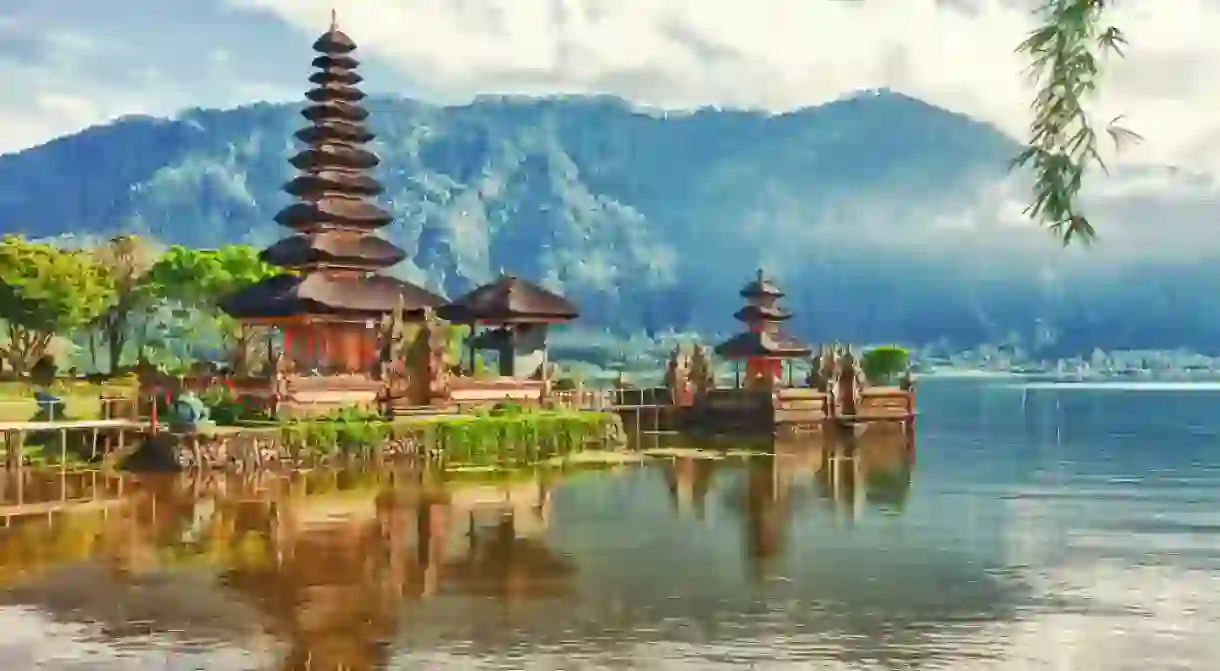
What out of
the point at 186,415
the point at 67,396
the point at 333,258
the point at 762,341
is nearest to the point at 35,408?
the point at 67,396

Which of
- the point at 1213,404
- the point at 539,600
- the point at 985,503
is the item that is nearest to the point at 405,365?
the point at 985,503

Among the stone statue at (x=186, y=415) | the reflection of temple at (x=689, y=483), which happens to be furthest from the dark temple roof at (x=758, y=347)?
the stone statue at (x=186, y=415)

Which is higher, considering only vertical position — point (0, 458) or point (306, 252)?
point (306, 252)

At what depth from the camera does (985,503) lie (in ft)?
138

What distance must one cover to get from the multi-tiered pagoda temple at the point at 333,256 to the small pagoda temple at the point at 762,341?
65.5 ft

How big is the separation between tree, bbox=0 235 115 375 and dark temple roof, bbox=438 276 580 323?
2021cm

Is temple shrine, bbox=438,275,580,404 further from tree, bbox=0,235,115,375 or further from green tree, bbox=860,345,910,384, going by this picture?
green tree, bbox=860,345,910,384

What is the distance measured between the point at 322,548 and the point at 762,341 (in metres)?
48.4

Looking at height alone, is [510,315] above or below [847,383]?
above

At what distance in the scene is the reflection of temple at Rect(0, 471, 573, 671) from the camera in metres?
22.7

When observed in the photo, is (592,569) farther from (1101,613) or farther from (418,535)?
(1101,613)

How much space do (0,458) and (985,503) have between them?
2696 centimetres

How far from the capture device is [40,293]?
72812 millimetres

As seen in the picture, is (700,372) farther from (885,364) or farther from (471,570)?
(471,570)
